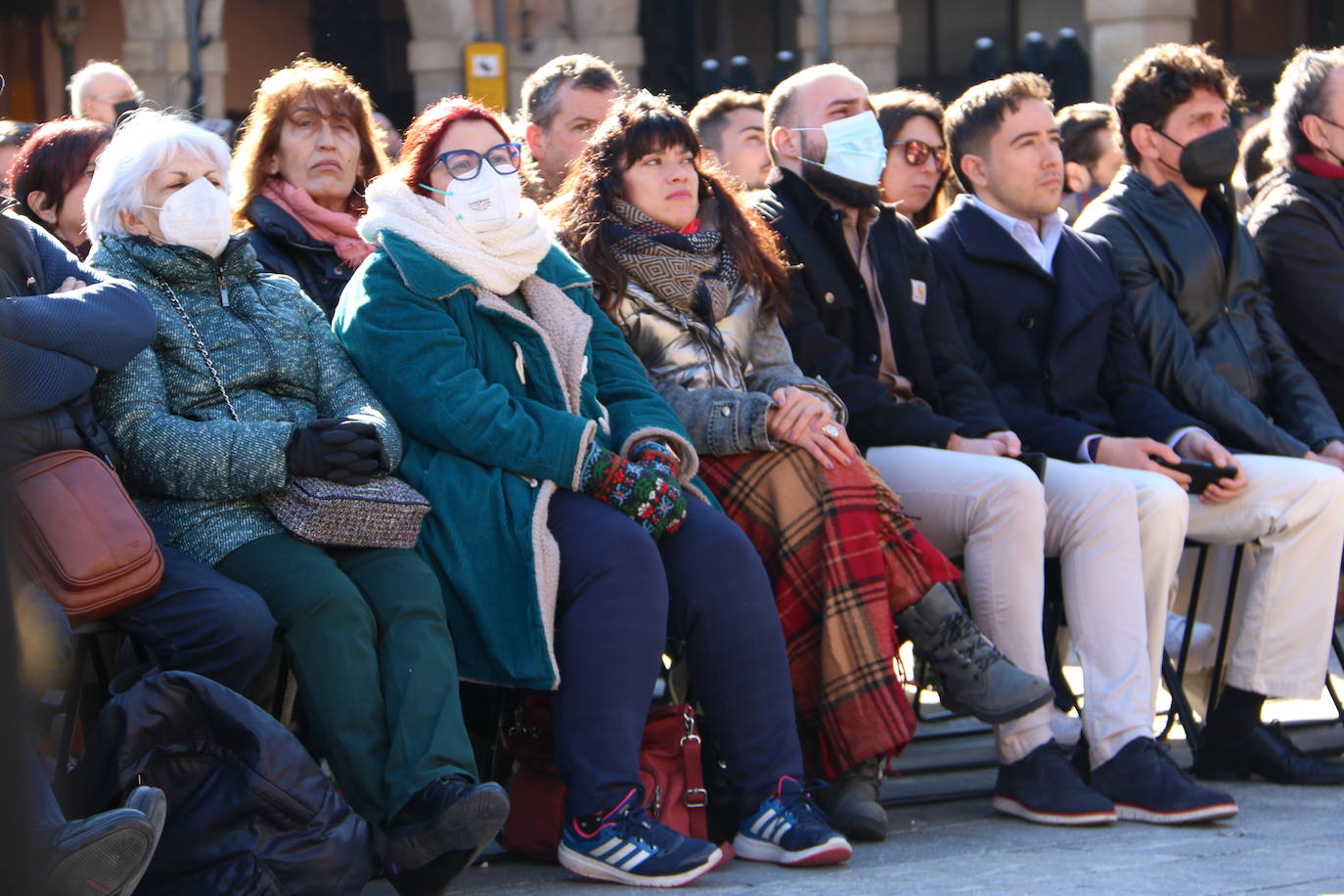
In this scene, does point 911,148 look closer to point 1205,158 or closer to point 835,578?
point 1205,158

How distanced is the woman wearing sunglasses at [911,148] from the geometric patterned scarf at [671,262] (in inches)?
74.0

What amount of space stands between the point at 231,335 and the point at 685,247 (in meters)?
1.28

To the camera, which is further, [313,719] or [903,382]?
[903,382]

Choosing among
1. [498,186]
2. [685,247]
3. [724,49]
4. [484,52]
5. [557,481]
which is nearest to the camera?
[557,481]

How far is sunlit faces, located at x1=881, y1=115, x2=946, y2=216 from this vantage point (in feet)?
22.1

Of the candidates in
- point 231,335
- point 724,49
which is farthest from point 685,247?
point 724,49

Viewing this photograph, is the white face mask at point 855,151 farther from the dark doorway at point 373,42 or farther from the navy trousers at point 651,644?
the dark doorway at point 373,42

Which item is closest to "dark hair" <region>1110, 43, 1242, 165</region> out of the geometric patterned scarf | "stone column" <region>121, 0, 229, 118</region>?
the geometric patterned scarf

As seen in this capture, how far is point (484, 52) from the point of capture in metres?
15.5

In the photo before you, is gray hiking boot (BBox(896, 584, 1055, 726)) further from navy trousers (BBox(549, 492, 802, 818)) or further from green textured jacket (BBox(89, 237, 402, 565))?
green textured jacket (BBox(89, 237, 402, 565))

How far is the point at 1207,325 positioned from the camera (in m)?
Result: 5.95

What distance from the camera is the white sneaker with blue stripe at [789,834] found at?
163 inches

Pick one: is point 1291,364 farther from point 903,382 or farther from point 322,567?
point 322,567

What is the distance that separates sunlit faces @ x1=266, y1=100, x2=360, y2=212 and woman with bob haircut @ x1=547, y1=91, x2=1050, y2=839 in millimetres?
674
